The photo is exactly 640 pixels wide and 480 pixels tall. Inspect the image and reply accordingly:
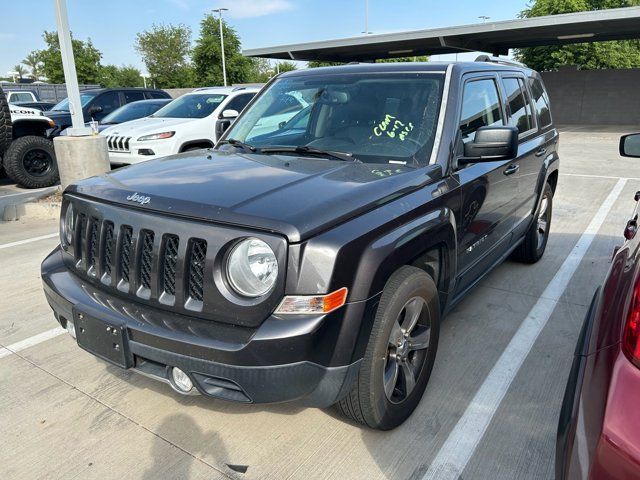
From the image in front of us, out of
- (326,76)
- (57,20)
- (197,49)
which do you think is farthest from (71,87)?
(197,49)

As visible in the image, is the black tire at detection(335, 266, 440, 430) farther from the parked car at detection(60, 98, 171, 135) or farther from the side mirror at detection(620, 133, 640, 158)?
the parked car at detection(60, 98, 171, 135)

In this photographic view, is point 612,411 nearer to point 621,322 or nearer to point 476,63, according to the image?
point 621,322

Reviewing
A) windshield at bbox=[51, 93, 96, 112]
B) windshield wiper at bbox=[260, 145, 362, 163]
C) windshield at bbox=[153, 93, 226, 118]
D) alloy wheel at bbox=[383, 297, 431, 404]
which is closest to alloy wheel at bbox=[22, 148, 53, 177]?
windshield at bbox=[153, 93, 226, 118]

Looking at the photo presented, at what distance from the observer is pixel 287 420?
9.07 ft

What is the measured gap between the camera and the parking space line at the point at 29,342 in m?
3.52

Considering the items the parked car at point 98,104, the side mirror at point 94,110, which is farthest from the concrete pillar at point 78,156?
the side mirror at point 94,110

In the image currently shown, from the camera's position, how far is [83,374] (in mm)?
3215

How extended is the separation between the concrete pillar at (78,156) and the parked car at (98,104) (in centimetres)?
418

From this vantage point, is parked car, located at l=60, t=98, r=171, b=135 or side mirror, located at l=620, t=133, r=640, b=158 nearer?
side mirror, located at l=620, t=133, r=640, b=158

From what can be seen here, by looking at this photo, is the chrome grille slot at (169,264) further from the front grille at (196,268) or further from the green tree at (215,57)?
the green tree at (215,57)

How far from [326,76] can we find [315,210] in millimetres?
1799

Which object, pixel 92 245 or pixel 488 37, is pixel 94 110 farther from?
pixel 488 37

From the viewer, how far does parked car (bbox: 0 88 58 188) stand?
30.1 feet

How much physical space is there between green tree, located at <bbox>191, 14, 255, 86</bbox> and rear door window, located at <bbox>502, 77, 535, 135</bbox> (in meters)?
48.5
